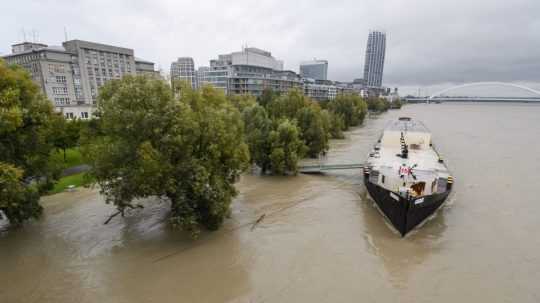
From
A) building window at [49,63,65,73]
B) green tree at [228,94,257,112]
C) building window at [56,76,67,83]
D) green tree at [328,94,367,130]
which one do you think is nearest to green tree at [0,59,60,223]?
green tree at [228,94,257,112]

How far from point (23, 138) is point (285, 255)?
1428cm

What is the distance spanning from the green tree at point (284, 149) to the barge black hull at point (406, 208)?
32.7 feet

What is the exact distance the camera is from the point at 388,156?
24219 millimetres

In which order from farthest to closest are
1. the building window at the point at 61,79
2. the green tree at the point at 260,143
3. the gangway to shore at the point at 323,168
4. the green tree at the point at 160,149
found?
the building window at the point at 61,79, the green tree at the point at 260,143, the gangway to shore at the point at 323,168, the green tree at the point at 160,149

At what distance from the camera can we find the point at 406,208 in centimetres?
1470

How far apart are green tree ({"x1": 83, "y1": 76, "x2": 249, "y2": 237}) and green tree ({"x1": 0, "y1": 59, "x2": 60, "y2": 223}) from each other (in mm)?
2665

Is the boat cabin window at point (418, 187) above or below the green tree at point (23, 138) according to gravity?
below

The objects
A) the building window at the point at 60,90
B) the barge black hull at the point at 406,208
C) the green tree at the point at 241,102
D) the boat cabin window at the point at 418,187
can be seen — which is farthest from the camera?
the building window at the point at 60,90

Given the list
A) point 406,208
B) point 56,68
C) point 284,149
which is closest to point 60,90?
point 56,68

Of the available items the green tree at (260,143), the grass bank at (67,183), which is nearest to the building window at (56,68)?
the grass bank at (67,183)

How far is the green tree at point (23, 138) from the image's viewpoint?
1107 cm

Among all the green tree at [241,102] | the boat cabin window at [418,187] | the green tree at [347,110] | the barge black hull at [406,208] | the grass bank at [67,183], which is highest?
the green tree at [241,102]

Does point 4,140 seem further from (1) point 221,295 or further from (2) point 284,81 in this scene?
(2) point 284,81

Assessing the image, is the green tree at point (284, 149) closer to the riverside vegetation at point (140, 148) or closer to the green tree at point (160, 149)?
the riverside vegetation at point (140, 148)
